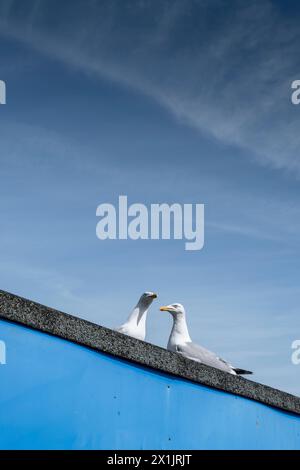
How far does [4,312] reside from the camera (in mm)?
4023

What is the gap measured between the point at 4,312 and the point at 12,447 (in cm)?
77

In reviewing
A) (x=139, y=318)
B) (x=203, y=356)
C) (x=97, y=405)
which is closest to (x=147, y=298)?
(x=139, y=318)

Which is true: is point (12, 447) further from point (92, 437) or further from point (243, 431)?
point (243, 431)

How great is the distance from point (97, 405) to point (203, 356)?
9.55 feet

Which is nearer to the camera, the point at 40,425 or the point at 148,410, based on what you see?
the point at 40,425

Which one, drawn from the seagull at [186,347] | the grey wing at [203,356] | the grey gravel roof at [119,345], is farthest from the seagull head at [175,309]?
the grey gravel roof at [119,345]

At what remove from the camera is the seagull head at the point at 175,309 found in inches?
354

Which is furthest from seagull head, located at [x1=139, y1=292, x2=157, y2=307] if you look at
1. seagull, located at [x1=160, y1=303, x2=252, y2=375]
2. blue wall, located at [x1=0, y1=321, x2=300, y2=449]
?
blue wall, located at [x1=0, y1=321, x2=300, y2=449]

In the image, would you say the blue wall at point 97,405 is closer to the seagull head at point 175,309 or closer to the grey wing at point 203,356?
the grey wing at point 203,356

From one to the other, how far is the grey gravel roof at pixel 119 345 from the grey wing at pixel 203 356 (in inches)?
34.0

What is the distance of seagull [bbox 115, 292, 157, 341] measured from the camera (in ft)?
28.1

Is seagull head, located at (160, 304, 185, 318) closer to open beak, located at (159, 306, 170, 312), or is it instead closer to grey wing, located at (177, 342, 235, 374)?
open beak, located at (159, 306, 170, 312)

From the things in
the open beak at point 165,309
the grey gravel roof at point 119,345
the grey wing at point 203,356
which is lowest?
the grey gravel roof at point 119,345
